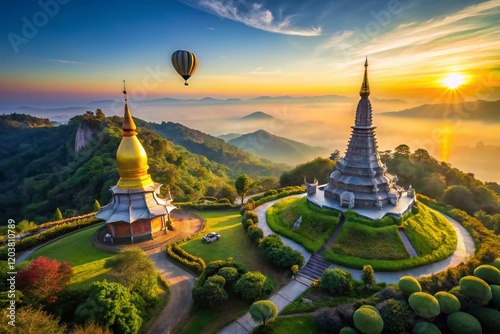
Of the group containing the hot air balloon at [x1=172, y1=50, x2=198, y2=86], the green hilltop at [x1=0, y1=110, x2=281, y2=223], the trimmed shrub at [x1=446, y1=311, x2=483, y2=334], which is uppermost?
the hot air balloon at [x1=172, y1=50, x2=198, y2=86]

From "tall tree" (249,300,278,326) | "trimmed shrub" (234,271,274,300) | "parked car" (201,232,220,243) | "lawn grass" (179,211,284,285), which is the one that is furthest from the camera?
"parked car" (201,232,220,243)

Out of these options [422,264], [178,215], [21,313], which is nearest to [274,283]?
[422,264]

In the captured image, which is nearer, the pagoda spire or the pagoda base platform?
the pagoda base platform

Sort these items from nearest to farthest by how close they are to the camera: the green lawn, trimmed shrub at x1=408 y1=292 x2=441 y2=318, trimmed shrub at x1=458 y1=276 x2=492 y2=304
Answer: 1. trimmed shrub at x1=408 y1=292 x2=441 y2=318
2. trimmed shrub at x1=458 y1=276 x2=492 y2=304
3. the green lawn

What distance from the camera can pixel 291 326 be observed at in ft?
60.5

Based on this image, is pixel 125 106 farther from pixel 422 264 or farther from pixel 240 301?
pixel 422 264

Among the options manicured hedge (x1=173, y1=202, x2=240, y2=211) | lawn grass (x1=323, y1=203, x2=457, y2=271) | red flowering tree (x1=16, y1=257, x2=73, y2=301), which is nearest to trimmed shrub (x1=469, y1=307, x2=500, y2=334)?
lawn grass (x1=323, y1=203, x2=457, y2=271)

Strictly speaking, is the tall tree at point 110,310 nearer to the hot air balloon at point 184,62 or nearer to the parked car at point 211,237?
the parked car at point 211,237

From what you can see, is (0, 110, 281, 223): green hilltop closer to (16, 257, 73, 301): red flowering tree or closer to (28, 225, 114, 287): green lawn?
(28, 225, 114, 287): green lawn

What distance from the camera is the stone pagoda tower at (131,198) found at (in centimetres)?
2878

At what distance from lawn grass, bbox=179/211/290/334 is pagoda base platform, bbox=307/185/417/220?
9.88 m

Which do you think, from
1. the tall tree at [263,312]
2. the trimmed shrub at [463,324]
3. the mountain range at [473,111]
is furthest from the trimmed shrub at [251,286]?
the mountain range at [473,111]

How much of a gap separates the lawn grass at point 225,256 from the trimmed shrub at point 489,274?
14.3 metres

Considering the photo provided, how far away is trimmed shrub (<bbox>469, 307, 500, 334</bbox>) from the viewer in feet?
55.6
